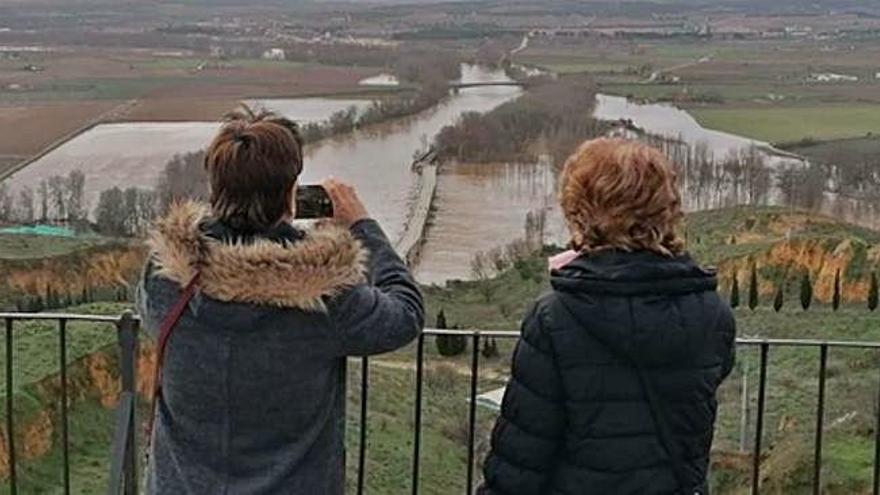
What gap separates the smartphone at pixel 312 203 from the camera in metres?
2.42

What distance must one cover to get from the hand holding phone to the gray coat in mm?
66

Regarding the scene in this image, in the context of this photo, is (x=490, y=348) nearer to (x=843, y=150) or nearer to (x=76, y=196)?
(x=76, y=196)

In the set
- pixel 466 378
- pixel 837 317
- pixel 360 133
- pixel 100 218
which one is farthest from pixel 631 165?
pixel 360 133

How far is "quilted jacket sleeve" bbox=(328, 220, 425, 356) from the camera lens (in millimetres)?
2340

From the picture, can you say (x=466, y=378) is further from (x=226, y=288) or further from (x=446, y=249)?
(x=446, y=249)

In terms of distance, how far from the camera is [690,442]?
7.80ft

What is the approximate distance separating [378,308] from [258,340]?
23 cm

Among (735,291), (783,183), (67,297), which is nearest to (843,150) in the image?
(783,183)

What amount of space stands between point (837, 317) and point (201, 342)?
23304mm

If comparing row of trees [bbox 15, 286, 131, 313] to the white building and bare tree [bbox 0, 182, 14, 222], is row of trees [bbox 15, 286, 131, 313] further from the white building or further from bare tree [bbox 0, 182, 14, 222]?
the white building

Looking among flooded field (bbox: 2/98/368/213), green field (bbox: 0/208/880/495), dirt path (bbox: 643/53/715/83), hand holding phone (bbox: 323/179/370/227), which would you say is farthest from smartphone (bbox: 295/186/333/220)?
dirt path (bbox: 643/53/715/83)

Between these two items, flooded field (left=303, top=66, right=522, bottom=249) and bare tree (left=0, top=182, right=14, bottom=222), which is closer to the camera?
bare tree (left=0, top=182, right=14, bottom=222)

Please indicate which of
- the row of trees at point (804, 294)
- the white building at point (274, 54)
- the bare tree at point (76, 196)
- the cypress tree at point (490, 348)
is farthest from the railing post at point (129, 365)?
the white building at point (274, 54)

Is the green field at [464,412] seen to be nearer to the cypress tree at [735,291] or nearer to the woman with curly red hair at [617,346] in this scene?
the cypress tree at [735,291]
